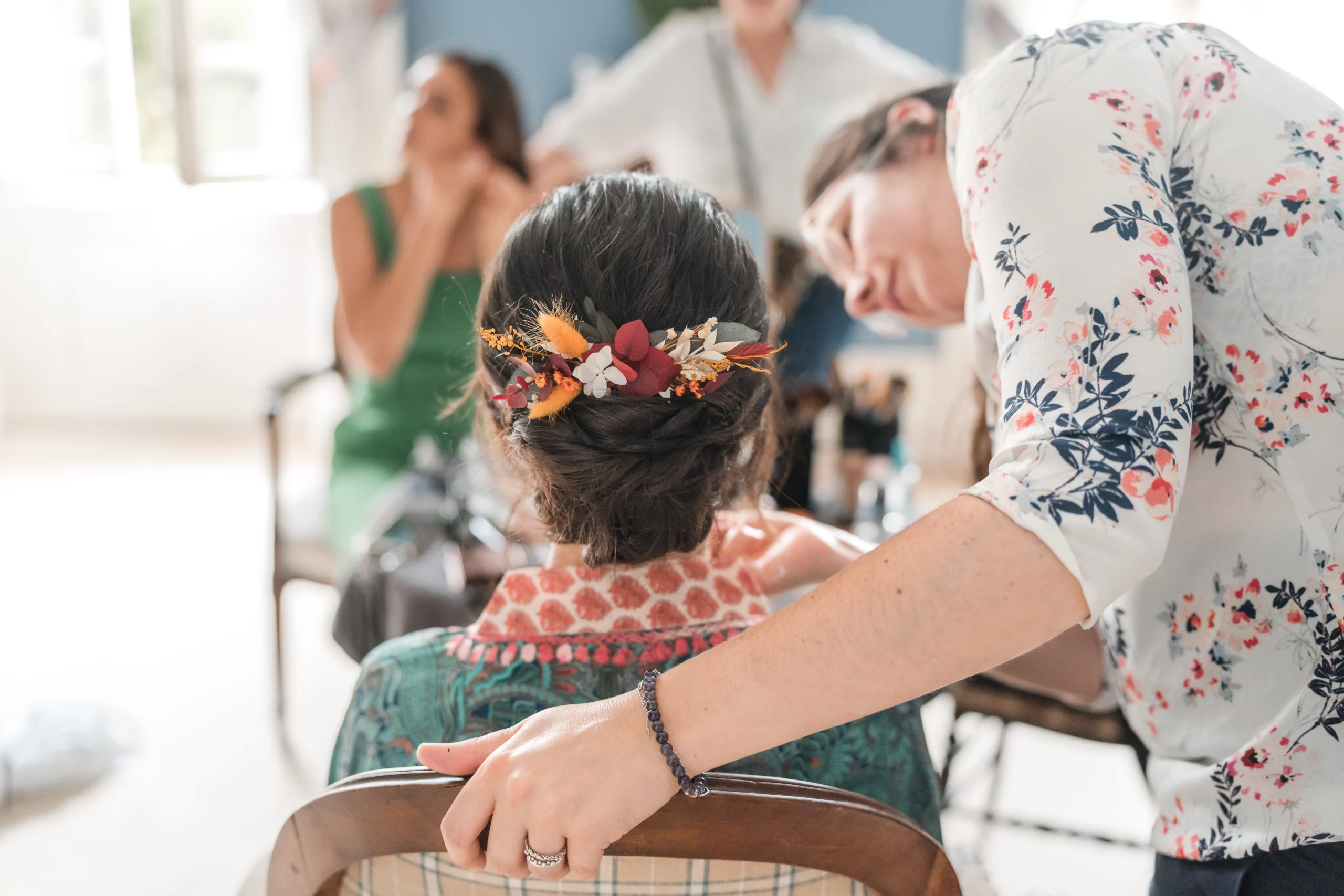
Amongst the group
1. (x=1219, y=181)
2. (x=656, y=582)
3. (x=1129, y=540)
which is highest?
(x=1219, y=181)

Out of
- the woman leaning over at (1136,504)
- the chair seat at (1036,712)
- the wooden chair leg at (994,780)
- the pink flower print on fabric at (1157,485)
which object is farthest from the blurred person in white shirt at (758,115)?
the pink flower print on fabric at (1157,485)

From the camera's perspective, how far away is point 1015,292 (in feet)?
2.01

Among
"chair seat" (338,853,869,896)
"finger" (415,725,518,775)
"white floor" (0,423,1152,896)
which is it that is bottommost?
"white floor" (0,423,1152,896)

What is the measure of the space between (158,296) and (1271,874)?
14.2ft

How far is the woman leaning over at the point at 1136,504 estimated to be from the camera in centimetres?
55

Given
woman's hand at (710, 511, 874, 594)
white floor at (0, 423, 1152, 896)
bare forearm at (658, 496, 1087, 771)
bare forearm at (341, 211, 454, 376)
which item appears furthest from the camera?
bare forearm at (341, 211, 454, 376)

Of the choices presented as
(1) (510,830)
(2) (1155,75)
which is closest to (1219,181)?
(2) (1155,75)

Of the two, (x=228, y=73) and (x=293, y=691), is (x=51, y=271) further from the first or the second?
(x=293, y=691)

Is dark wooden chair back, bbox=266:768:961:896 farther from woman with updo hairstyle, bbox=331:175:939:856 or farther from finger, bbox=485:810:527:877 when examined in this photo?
woman with updo hairstyle, bbox=331:175:939:856

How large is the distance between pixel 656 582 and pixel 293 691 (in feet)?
6.09

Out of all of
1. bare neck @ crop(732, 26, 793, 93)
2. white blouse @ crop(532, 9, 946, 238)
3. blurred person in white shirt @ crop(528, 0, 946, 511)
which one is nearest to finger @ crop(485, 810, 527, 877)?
blurred person in white shirt @ crop(528, 0, 946, 511)

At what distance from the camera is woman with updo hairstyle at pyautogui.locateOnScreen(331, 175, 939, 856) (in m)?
0.72

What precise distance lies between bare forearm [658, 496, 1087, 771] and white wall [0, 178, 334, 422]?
368 cm

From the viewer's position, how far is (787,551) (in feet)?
3.26
